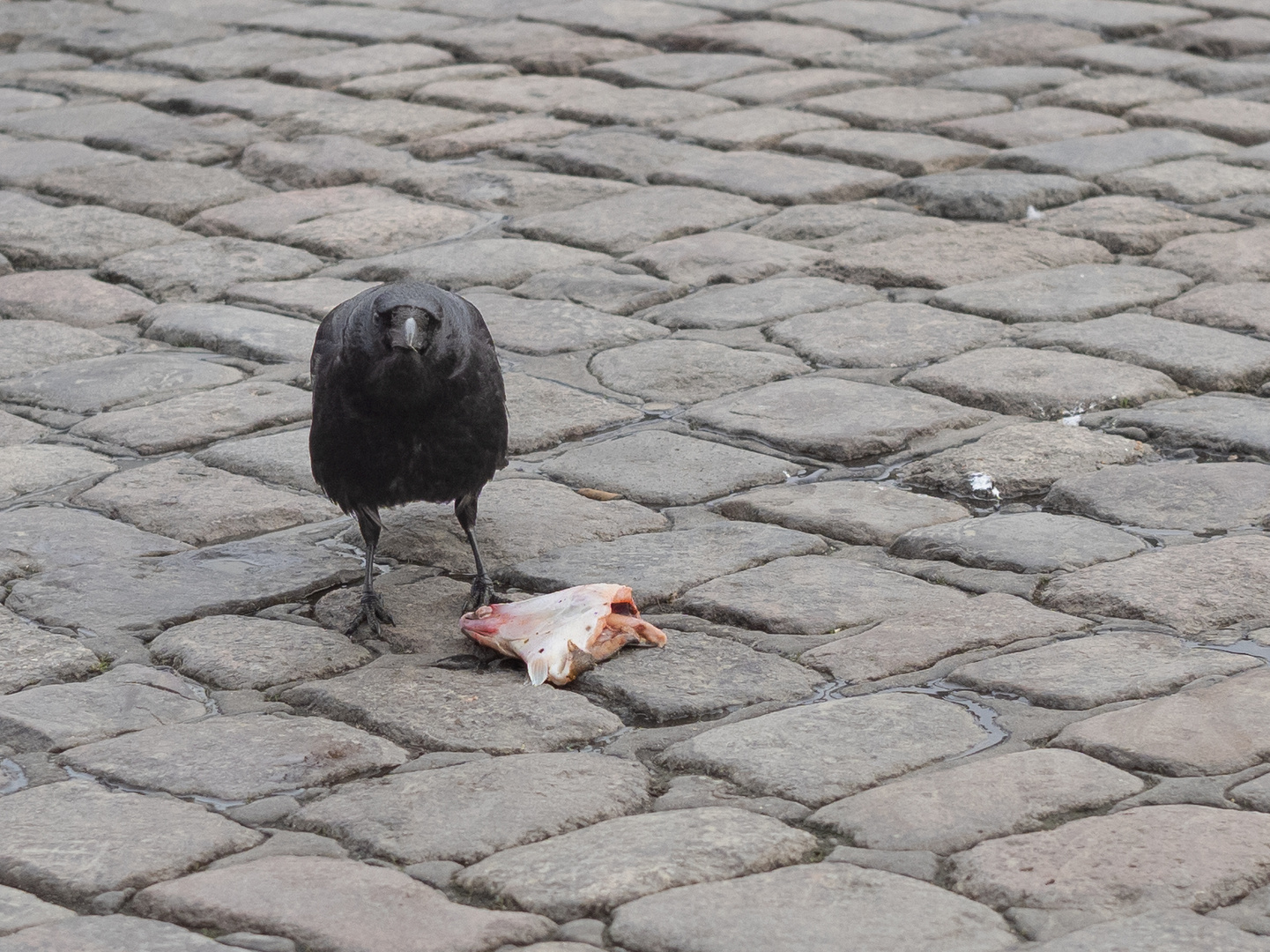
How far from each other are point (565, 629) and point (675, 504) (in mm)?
746

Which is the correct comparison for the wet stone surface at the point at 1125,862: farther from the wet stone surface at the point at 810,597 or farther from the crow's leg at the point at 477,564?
the crow's leg at the point at 477,564

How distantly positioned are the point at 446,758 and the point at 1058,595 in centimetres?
120

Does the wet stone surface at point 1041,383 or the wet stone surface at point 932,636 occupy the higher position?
the wet stone surface at point 1041,383

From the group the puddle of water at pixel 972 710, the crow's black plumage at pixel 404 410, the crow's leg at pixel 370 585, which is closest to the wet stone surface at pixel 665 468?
the crow's black plumage at pixel 404 410

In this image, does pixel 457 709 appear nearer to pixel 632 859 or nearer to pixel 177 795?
pixel 177 795

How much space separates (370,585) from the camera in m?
3.32

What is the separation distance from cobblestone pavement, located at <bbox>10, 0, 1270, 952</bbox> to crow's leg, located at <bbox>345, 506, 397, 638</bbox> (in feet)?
0.20

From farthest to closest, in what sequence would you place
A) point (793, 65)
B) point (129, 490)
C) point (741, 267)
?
1. point (793, 65)
2. point (741, 267)
3. point (129, 490)

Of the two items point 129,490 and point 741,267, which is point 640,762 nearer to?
point 129,490

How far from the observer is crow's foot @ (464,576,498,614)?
3.37m

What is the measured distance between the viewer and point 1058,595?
3.19 metres

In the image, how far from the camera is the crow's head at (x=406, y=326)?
3.09m

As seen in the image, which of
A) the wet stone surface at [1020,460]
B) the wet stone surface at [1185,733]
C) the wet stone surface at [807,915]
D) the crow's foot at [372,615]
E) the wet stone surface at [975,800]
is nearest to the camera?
the wet stone surface at [807,915]

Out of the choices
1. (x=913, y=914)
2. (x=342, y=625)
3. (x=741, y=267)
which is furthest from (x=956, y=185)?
(x=913, y=914)
